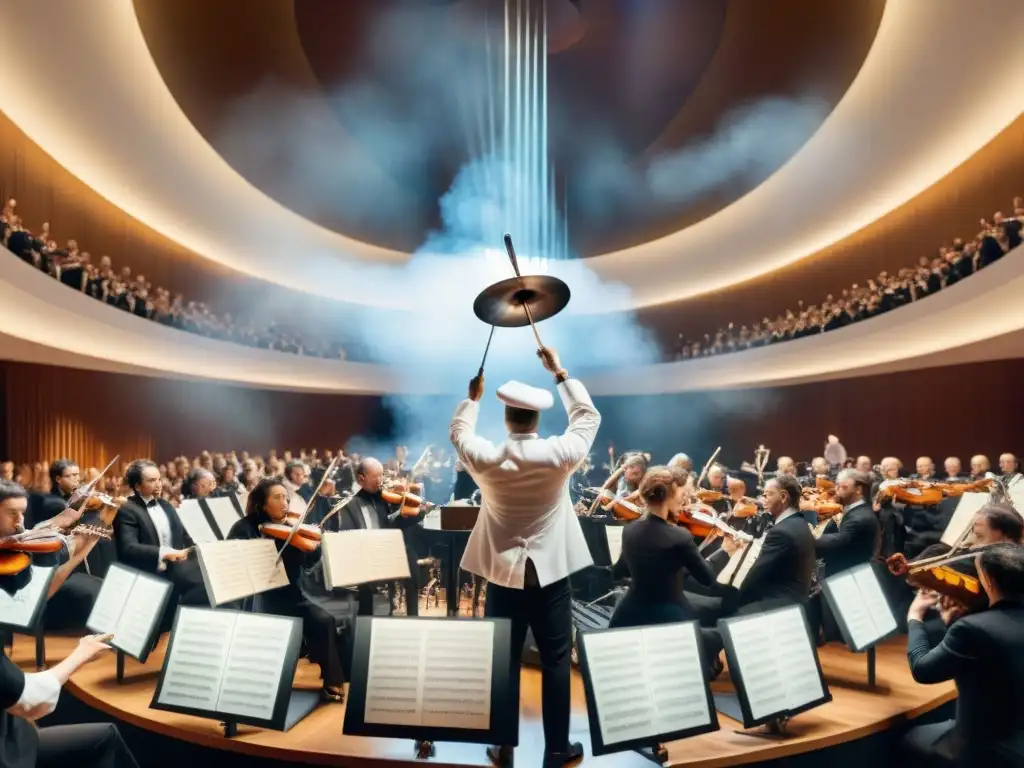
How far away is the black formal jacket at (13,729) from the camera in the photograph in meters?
2.37

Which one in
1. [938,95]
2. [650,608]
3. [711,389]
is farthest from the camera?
[711,389]

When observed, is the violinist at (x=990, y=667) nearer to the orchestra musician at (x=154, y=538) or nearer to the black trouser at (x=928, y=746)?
the black trouser at (x=928, y=746)

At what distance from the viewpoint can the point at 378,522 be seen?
5.38 metres

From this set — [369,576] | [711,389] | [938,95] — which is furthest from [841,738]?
[711,389]

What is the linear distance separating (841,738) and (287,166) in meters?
15.4

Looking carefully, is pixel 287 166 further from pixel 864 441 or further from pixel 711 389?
pixel 864 441

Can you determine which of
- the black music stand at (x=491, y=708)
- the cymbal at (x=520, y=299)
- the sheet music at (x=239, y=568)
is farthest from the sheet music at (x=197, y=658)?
the cymbal at (x=520, y=299)

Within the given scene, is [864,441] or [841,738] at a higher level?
[864,441]

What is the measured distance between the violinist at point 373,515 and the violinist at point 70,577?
4.75 ft

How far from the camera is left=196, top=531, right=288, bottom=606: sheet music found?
3.73 meters

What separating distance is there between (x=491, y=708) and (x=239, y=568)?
1541 mm

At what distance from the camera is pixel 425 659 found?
10.3 ft

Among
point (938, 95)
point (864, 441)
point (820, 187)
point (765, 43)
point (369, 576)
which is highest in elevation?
point (765, 43)

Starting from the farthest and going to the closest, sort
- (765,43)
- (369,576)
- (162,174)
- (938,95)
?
(162,174)
(765,43)
(938,95)
(369,576)
